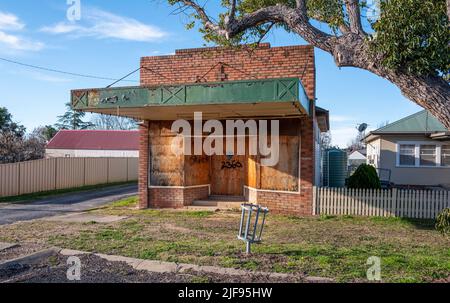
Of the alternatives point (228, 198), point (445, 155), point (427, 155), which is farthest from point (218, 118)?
point (445, 155)

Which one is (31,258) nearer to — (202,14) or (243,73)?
(202,14)

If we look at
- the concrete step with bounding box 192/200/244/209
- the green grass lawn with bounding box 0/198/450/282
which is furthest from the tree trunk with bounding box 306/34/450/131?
the concrete step with bounding box 192/200/244/209

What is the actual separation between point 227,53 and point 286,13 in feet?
17.0

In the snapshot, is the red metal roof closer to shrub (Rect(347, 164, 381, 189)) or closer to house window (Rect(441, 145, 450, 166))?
house window (Rect(441, 145, 450, 166))

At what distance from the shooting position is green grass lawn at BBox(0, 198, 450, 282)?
592 cm

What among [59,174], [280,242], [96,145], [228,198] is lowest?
[280,242]

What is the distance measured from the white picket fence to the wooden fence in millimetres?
14090

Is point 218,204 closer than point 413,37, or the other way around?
point 413,37

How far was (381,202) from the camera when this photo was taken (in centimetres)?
1187

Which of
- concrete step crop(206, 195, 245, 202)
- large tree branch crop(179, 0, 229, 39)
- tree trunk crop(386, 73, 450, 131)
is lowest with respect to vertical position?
concrete step crop(206, 195, 245, 202)

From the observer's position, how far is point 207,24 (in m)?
9.38

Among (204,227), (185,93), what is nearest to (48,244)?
(204,227)

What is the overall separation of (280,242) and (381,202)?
5402mm

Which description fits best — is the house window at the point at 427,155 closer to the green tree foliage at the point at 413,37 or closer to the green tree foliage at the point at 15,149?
the green tree foliage at the point at 413,37
